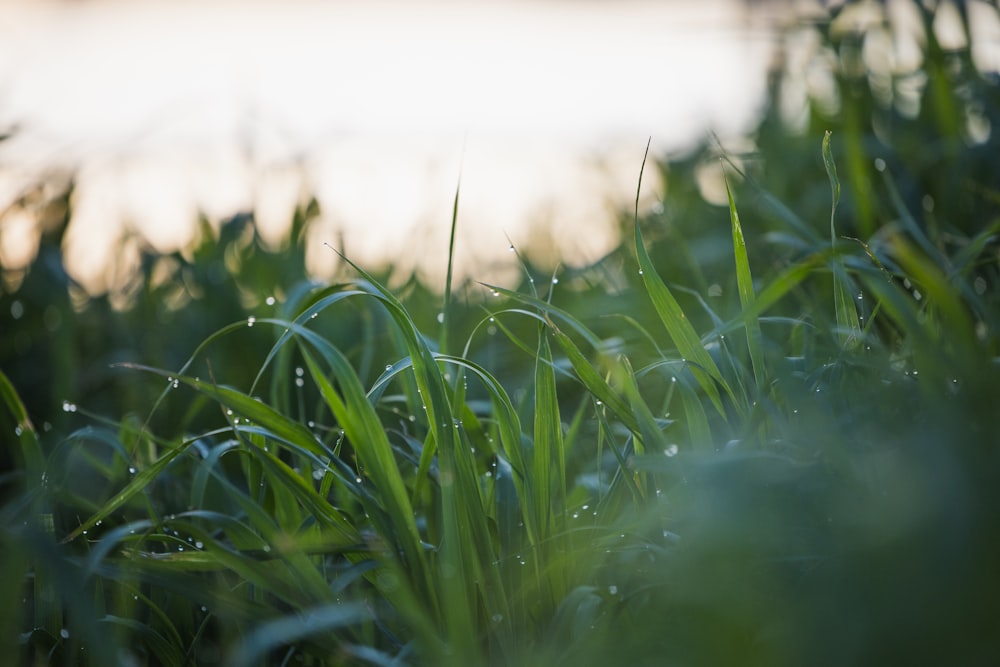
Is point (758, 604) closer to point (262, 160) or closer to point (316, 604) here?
point (316, 604)

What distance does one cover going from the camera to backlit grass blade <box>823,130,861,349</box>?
0.73 metres

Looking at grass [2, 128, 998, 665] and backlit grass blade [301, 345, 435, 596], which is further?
backlit grass blade [301, 345, 435, 596]

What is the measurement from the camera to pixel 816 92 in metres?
1.75

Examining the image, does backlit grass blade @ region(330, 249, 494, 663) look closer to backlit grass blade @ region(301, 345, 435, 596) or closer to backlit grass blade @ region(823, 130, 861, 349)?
backlit grass blade @ region(301, 345, 435, 596)

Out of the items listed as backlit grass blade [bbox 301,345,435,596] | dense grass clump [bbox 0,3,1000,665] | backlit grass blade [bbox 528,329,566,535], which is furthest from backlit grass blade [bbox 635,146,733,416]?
backlit grass blade [bbox 301,345,435,596]

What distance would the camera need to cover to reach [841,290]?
776 mm

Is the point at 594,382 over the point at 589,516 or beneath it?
over

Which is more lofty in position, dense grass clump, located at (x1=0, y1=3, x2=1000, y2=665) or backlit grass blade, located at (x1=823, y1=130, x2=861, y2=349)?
backlit grass blade, located at (x1=823, y1=130, x2=861, y2=349)

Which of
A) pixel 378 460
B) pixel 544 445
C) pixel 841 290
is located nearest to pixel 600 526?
pixel 544 445

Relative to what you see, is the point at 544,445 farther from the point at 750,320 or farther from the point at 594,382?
the point at 750,320

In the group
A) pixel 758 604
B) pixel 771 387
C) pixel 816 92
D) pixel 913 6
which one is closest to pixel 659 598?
pixel 758 604

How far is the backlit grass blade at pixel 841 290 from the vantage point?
2.39ft

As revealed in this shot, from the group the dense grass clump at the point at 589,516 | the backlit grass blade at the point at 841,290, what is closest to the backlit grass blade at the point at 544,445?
the dense grass clump at the point at 589,516

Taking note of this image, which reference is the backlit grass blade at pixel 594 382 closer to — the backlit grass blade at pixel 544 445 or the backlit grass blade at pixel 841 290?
the backlit grass blade at pixel 544 445
